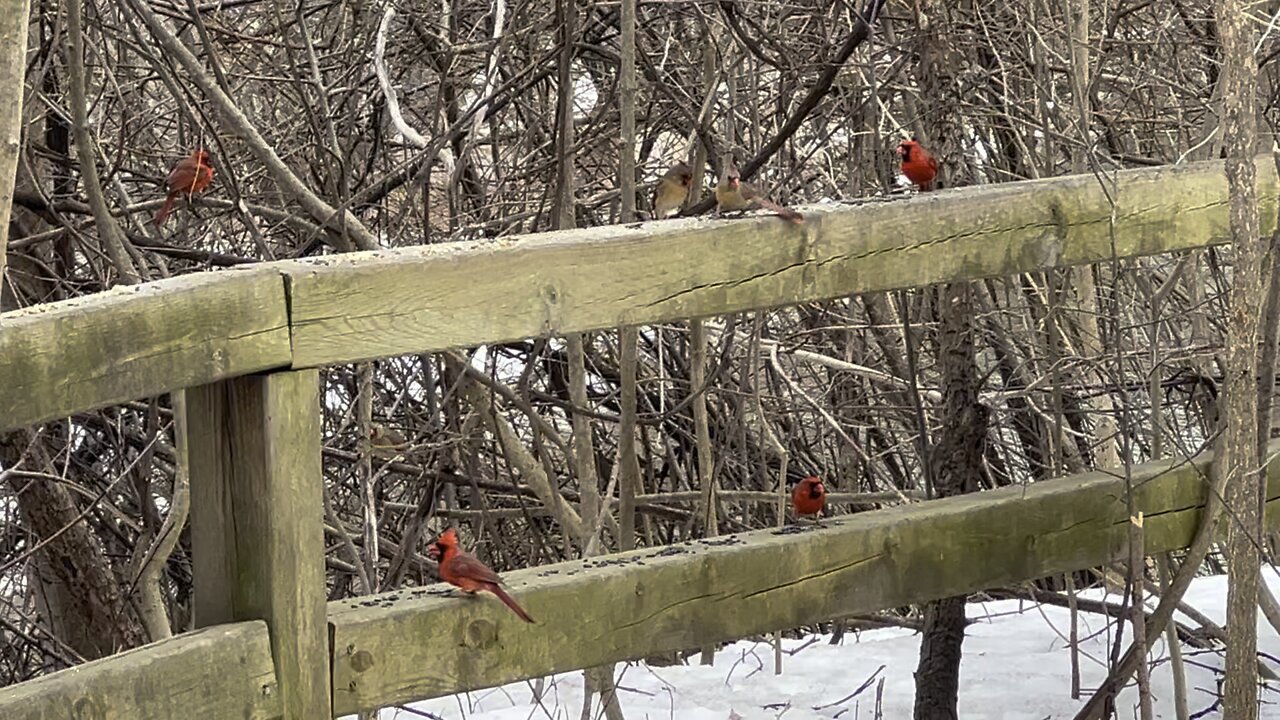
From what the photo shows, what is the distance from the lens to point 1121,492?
338 cm

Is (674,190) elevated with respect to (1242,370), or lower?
elevated

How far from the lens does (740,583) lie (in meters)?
2.92

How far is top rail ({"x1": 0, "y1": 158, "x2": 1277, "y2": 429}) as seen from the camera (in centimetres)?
202

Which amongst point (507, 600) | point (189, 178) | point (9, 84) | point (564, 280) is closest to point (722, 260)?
point (564, 280)

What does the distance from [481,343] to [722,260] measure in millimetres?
506

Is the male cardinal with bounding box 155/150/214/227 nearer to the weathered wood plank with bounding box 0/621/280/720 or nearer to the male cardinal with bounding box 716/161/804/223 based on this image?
the male cardinal with bounding box 716/161/804/223

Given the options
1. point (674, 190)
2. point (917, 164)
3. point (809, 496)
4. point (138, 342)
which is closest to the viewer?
point (138, 342)

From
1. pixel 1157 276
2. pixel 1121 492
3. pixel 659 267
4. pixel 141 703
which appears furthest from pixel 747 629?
pixel 1157 276

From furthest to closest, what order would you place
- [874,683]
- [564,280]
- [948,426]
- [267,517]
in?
[874,683] → [948,426] → [564,280] → [267,517]

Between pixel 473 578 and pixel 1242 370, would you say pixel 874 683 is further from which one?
pixel 473 578

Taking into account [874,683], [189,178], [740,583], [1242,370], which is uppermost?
[189,178]

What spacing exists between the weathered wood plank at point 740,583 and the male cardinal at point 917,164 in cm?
103

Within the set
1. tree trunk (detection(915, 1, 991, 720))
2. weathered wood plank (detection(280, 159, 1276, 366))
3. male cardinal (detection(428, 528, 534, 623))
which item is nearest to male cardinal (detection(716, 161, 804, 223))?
weathered wood plank (detection(280, 159, 1276, 366))

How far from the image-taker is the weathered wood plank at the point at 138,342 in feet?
6.26
